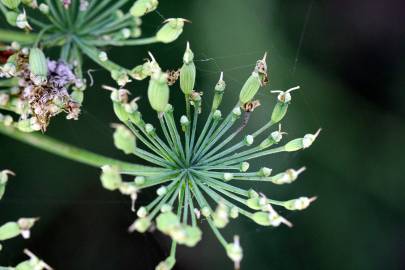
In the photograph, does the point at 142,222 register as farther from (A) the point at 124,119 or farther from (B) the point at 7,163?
(B) the point at 7,163

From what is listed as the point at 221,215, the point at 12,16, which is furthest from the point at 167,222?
the point at 12,16

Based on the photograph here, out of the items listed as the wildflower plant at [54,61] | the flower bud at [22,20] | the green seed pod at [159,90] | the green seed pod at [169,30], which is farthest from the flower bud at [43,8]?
the green seed pod at [159,90]

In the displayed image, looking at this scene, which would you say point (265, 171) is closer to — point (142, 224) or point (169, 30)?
point (142, 224)

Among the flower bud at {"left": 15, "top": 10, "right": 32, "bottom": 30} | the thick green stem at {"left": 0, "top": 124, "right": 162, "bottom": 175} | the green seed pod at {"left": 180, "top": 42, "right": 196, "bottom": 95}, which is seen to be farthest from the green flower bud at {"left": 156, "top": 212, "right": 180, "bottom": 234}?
the flower bud at {"left": 15, "top": 10, "right": 32, "bottom": 30}

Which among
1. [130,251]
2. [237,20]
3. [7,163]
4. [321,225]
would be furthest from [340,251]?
[7,163]

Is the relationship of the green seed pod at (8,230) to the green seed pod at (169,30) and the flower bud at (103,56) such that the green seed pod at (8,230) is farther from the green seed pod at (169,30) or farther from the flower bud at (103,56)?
the green seed pod at (169,30)

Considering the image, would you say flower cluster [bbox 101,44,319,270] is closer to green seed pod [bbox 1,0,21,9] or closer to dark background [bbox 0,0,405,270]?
green seed pod [bbox 1,0,21,9]
